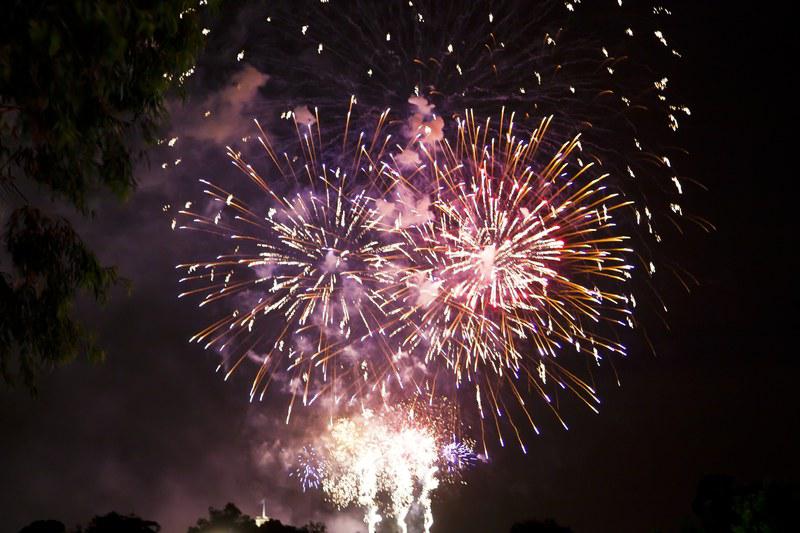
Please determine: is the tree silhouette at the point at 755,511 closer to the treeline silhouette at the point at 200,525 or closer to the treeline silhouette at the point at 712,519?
the treeline silhouette at the point at 712,519

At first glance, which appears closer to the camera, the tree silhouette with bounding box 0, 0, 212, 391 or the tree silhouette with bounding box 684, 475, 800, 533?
the tree silhouette with bounding box 0, 0, 212, 391

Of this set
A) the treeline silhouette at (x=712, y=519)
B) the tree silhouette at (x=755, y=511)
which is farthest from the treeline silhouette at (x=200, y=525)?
the tree silhouette at (x=755, y=511)

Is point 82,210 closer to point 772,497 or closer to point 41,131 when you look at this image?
point 41,131

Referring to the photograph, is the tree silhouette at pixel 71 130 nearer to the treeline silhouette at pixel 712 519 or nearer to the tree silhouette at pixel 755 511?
the treeline silhouette at pixel 712 519

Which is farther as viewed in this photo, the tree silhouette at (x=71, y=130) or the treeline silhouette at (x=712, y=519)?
the treeline silhouette at (x=712, y=519)

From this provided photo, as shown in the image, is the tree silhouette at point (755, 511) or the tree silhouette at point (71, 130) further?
the tree silhouette at point (755, 511)

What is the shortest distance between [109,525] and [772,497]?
1945cm

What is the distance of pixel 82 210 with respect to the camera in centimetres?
1065

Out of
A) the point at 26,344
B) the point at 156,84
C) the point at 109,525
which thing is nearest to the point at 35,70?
the point at 156,84

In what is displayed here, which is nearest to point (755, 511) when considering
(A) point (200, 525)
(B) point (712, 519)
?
(B) point (712, 519)

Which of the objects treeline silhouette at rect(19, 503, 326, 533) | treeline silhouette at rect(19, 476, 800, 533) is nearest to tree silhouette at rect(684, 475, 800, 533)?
treeline silhouette at rect(19, 476, 800, 533)

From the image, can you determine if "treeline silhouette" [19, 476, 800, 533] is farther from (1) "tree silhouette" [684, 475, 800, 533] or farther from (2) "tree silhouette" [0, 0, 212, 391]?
(2) "tree silhouette" [0, 0, 212, 391]

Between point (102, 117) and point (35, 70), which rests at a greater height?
point (102, 117)

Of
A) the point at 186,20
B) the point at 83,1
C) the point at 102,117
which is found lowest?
the point at 83,1
